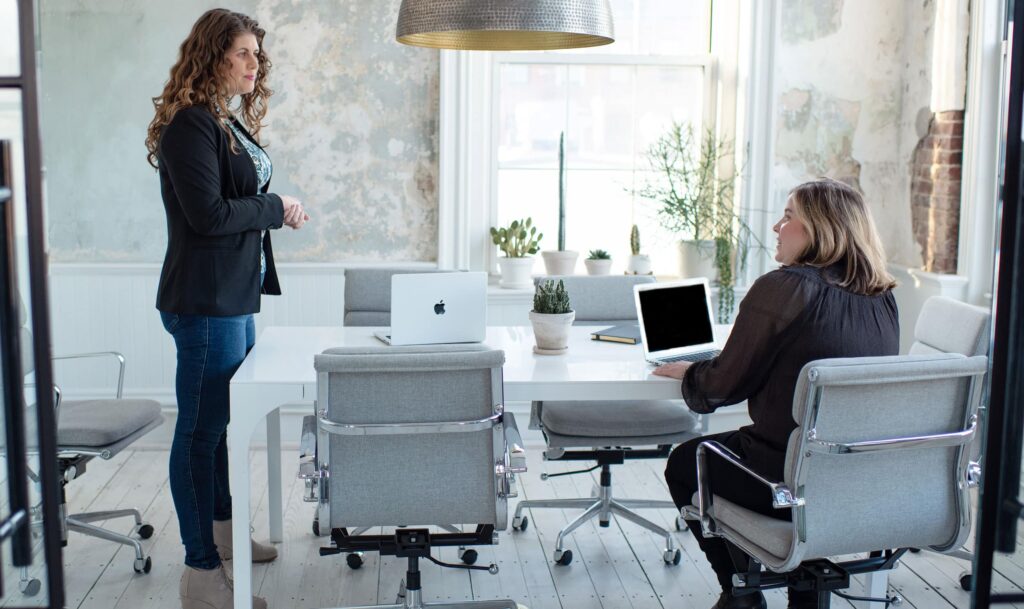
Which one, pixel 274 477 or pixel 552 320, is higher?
pixel 552 320

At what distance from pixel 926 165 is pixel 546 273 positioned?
5.98 feet

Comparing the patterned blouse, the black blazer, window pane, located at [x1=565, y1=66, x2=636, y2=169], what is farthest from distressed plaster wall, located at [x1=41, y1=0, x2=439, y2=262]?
the black blazer

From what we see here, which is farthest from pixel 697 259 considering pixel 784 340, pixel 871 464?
pixel 871 464

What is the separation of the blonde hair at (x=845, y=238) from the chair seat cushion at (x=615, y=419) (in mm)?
933

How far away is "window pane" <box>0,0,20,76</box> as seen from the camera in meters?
1.64

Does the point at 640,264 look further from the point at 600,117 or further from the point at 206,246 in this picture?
the point at 206,246

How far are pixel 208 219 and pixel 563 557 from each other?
1.64 metres

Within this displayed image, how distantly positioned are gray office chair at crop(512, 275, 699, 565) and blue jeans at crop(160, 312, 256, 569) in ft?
3.64

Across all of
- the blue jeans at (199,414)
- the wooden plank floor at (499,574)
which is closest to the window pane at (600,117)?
the wooden plank floor at (499,574)

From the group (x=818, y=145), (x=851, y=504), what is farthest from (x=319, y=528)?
(x=818, y=145)

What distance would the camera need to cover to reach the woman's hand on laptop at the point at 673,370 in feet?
9.56

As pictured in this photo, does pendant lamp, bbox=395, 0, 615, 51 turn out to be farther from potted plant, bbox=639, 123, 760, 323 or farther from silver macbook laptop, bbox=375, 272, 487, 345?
potted plant, bbox=639, 123, 760, 323

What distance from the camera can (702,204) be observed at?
16.5ft

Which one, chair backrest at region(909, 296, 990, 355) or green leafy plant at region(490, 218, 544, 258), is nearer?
chair backrest at region(909, 296, 990, 355)
